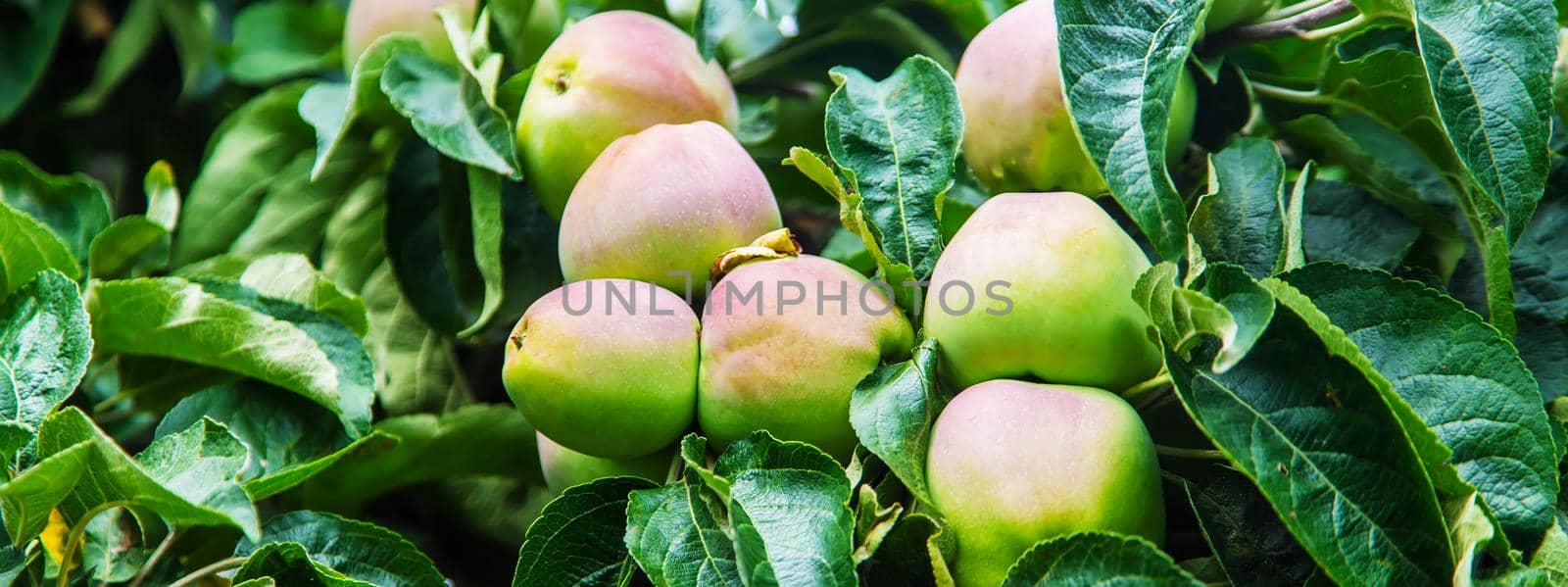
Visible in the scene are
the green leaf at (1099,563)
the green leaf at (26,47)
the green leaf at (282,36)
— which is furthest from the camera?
the green leaf at (26,47)

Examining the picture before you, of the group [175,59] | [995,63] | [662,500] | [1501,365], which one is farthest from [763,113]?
[175,59]

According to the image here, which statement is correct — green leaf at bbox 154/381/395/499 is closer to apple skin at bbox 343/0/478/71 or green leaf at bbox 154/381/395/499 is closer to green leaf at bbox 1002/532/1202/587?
apple skin at bbox 343/0/478/71

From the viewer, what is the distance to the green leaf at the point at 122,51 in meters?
1.13

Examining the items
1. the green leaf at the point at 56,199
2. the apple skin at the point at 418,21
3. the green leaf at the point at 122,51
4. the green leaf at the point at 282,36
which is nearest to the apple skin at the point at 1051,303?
the apple skin at the point at 418,21

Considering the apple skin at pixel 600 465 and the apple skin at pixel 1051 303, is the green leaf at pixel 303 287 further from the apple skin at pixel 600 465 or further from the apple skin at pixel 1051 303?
the apple skin at pixel 1051 303

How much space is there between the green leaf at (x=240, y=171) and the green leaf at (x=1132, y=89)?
2.07 feet

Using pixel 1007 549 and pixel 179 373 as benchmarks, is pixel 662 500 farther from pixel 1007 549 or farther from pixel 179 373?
pixel 179 373

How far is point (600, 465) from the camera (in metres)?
0.56

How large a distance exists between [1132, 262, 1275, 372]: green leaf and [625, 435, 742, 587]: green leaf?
0.19 metres

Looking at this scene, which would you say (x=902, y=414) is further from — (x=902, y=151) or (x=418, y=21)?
(x=418, y=21)

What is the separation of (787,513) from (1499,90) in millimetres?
338

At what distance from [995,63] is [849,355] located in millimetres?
180

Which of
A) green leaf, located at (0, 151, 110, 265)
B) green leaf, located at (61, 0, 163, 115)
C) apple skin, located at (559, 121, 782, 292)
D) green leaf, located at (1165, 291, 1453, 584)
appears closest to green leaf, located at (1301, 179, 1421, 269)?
green leaf, located at (1165, 291, 1453, 584)

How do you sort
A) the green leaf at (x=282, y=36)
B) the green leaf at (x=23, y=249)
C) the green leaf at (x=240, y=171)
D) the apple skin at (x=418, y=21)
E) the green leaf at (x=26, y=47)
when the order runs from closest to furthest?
the green leaf at (x=23, y=249) → the apple skin at (x=418, y=21) → the green leaf at (x=240, y=171) → the green leaf at (x=282, y=36) → the green leaf at (x=26, y=47)
